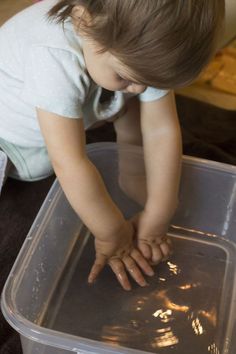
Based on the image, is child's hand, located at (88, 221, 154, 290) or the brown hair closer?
the brown hair

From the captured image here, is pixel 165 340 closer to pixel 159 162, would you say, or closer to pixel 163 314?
pixel 163 314

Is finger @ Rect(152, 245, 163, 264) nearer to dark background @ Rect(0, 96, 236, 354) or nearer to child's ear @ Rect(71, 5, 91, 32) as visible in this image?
dark background @ Rect(0, 96, 236, 354)

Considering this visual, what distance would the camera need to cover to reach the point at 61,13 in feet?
2.00

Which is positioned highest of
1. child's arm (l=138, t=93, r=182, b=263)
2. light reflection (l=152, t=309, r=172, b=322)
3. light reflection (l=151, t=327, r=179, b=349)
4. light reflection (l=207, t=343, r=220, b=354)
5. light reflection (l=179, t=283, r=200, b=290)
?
child's arm (l=138, t=93, r=182, b=263)

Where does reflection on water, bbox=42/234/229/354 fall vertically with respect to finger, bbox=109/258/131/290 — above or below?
below

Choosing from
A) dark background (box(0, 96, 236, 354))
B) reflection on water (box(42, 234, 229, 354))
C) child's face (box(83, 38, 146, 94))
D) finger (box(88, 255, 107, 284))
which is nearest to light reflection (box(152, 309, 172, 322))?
reflection on water (box(42, 234, 229, 354))

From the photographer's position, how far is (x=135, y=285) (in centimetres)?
84

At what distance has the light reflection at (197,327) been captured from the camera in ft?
2.62

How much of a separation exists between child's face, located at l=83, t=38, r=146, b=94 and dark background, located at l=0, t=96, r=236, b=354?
35 centimetres

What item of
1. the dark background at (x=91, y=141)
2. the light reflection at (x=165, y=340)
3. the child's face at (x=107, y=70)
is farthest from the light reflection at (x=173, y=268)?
the child's face at (x=107, y=70)

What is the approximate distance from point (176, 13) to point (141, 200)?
0.44 meters

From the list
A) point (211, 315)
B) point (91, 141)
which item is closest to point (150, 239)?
point (211, 315)

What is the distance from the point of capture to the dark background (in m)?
0.86

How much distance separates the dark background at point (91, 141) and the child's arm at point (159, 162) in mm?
208
